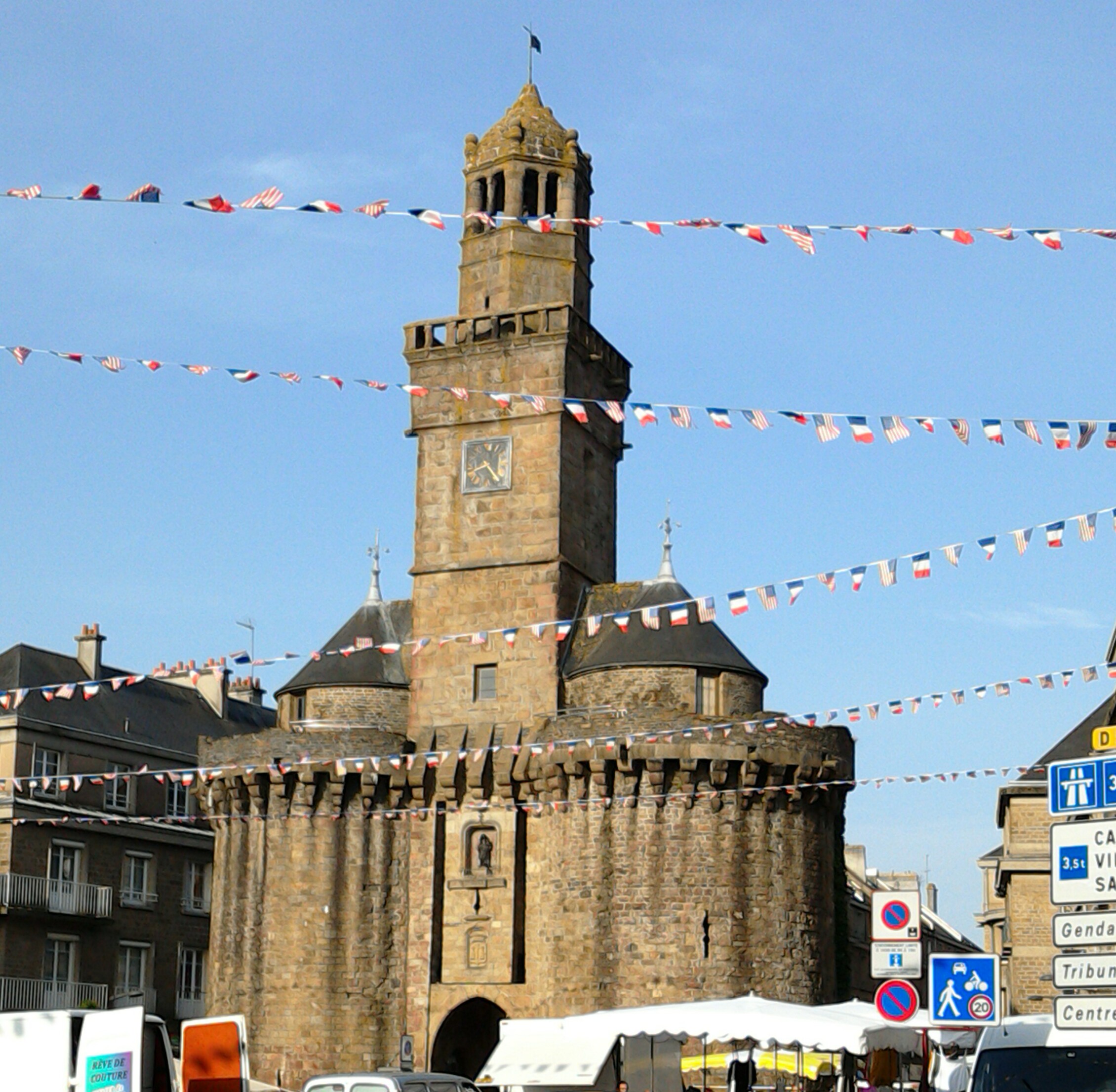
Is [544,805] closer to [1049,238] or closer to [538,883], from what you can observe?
[538,883]

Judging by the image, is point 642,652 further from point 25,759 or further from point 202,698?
point 202,698

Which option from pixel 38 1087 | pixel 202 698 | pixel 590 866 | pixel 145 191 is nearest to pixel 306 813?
pixel 590 866

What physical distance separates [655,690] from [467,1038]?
8.44 metres

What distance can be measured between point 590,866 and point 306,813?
6.36 meters

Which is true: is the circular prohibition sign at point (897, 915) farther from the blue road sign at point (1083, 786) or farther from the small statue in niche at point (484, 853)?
the small statue in niche at point (484, 853)

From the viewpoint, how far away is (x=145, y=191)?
14.8 m

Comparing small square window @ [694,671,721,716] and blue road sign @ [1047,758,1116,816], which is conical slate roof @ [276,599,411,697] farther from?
blue road sign @ [1047,758,1116,816]

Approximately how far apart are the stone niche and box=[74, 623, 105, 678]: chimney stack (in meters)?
13.8

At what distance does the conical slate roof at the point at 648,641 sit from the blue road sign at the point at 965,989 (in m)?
22.0

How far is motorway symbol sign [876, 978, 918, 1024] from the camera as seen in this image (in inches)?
592

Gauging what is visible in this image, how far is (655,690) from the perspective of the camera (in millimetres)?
37250

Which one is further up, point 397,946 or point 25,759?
point 25,759

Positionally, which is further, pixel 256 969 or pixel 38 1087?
pixel 256 969

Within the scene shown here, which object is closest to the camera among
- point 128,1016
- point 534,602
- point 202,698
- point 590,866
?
point 128,1016
